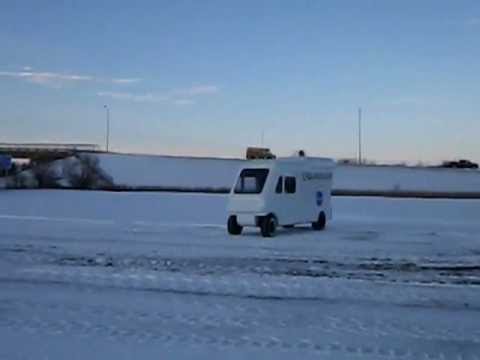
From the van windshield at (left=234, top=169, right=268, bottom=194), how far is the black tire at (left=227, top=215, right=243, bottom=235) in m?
0.87

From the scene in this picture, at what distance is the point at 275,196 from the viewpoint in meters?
24.5

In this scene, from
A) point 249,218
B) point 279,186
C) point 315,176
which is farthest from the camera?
point 315,176

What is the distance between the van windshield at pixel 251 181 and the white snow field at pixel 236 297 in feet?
7.54

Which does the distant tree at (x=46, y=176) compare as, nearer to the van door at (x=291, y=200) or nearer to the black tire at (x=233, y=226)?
the van door at (x=291, y=200)

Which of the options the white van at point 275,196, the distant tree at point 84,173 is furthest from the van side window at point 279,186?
the distant tree at point 84,173

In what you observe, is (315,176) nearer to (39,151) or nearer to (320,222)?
(320,222)

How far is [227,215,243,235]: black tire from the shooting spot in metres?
24.2

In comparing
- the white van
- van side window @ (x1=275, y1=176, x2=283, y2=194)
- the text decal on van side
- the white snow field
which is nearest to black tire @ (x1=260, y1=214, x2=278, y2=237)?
the white van

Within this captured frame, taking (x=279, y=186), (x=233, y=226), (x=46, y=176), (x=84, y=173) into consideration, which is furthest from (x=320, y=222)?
(x=46, y=176)

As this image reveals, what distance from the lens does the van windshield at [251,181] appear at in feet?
79.9

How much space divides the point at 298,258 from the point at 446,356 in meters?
9.39

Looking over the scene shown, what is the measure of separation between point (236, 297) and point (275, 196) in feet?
43.3

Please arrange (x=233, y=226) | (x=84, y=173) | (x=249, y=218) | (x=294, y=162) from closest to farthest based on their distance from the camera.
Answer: (x=249, y=218) → (x=233, y=226) → (x=294, y=162) → (x=84, y=173)

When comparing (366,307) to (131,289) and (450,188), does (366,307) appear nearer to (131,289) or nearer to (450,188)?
(131,289)
